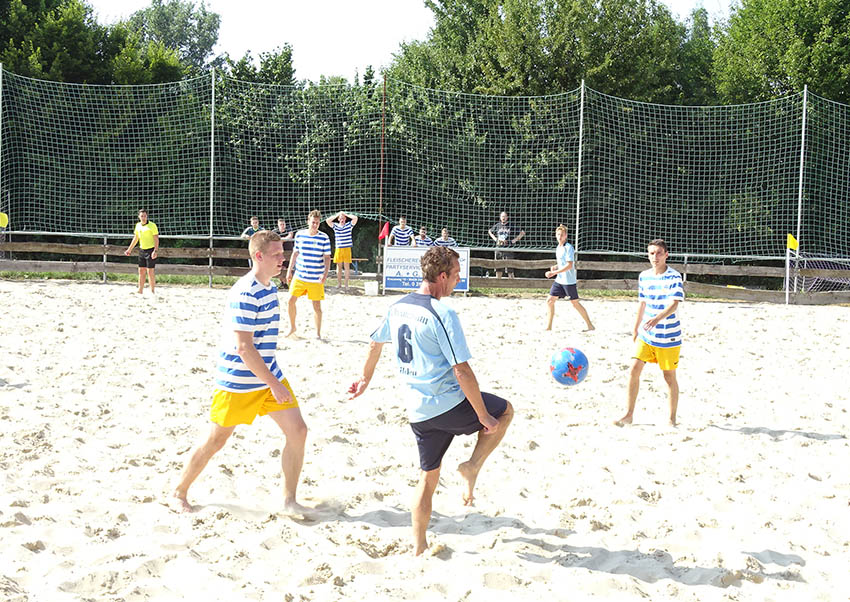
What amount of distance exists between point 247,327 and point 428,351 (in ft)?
3.04

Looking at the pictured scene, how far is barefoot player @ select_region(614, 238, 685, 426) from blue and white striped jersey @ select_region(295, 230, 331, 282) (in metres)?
4.61

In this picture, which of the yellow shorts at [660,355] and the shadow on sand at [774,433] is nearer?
the shadow on sand at [774,433]

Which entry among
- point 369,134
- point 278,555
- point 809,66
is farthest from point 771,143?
point 278,555

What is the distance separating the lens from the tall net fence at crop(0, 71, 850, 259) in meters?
19.3

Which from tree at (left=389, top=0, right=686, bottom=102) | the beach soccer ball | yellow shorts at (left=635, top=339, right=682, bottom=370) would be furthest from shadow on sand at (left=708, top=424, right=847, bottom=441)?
tree at (left=389, top=0, right=686, bottom=102)

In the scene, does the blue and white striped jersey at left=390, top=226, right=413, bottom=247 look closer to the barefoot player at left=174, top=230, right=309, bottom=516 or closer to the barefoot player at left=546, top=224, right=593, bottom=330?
the barefoot player at left=546, top=224, right=593, bottom=330

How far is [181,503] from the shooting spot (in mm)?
4297

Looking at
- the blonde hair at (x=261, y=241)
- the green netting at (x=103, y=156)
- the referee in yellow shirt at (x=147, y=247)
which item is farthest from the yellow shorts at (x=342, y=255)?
the blonde hair at (x=261, y=241)

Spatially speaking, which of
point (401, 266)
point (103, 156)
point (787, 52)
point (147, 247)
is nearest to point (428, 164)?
point (401, 266)

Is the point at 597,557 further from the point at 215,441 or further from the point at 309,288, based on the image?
the point at 309,288

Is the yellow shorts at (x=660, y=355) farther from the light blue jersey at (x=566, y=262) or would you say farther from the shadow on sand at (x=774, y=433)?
the light blue jersey at (x=566, y=262)

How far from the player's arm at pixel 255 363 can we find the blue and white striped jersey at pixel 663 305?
335 centimetres

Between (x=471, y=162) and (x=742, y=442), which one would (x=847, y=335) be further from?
(x=471, y=162)

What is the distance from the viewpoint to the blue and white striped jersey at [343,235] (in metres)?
15.9
